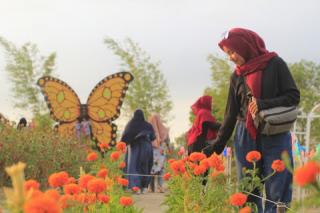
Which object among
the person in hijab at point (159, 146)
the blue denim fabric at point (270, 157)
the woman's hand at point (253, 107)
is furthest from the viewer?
the person in hijab at point (159, 146)

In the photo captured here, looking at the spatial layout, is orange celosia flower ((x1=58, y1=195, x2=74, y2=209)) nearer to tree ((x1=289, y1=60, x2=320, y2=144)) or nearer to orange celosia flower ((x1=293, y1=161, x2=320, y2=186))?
orange celosia flower ((x1=293, y1=161, x2=320, y2=186))

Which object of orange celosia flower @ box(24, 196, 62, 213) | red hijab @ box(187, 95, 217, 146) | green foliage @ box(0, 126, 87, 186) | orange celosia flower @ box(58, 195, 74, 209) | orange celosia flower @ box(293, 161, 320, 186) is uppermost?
red hijab @ box(187, 95, 217, 146)

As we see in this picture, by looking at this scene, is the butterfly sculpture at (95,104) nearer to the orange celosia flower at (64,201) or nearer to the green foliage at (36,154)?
the green foliage at (36,154)

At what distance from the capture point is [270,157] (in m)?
3.92

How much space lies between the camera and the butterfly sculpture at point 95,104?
1889cm

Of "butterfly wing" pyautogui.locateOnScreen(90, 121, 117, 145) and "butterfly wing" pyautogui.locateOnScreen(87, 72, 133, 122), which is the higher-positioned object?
"butterfly wing" pyautogui.locateOnScreen(87, 72, 133, 122)

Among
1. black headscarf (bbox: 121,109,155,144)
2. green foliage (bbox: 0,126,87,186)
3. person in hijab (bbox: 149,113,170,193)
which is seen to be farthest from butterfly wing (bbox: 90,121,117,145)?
black headscarf (bbox: 121,109,155,144)

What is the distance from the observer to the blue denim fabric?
3910mm

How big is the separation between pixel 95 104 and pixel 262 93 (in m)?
15.4

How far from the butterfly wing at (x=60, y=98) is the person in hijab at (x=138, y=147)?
298 inches

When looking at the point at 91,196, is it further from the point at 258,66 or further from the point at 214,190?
the point at 258,66

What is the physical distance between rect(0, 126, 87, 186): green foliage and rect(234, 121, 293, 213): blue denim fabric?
21.5 ft

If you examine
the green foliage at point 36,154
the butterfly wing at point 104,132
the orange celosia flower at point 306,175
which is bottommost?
the orange celosia flower at point 306,175

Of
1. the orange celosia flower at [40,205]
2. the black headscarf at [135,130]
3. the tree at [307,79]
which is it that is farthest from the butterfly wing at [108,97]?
the orange celosia flower at [40,205]
